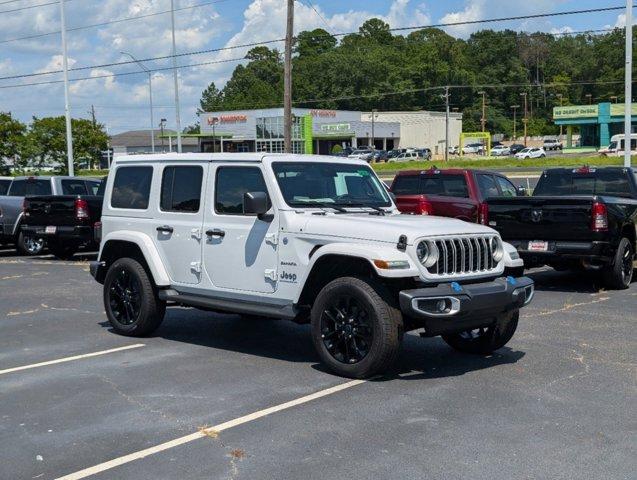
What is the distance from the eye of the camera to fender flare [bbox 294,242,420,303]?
650 centimetres

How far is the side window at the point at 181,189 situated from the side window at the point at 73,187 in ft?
37.5

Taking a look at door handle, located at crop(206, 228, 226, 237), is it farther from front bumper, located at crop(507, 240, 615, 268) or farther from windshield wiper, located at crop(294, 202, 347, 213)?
front bumper, located at crop(507, 240, 615, 268)

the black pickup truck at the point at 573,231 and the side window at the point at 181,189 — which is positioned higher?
→ the side window at the point at 181,189

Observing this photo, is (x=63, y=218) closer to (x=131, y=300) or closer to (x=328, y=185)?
(x=131, y=300)

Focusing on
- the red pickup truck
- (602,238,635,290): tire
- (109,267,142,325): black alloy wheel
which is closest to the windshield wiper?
(109,267,142,325): black alloy wheel

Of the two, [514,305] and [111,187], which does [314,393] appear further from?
[111,187]

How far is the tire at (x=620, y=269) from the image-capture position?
11883 mm

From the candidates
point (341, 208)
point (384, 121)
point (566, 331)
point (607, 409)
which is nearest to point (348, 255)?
point (341, 208)

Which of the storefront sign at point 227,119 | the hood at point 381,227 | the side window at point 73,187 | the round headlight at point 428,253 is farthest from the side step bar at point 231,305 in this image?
the storefront sign at point 227,119

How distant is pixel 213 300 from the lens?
799cm

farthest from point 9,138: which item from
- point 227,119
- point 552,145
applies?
point 552,145

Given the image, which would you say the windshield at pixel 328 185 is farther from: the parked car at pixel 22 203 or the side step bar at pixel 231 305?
the parked car at pixel 22 203

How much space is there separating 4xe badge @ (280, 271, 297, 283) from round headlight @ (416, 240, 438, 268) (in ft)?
4.04

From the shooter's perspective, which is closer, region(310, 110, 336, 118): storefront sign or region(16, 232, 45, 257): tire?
region(16, 232, 45, 257): tire
